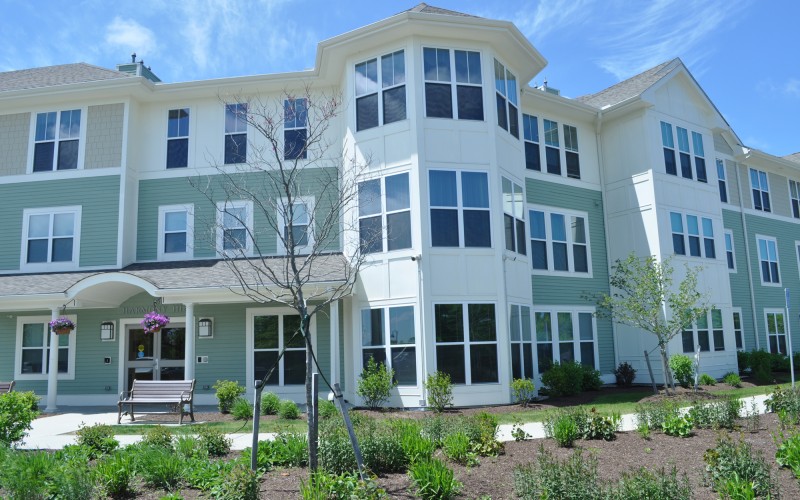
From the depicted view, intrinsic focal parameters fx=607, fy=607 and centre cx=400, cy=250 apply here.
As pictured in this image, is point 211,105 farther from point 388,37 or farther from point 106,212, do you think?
point 388,37

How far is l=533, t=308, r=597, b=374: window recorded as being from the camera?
17.5 metres

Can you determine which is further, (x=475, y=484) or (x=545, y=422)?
(x=545, y=422)

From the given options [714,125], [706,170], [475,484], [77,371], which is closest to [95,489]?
[475,484]

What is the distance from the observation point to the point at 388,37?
1491cm

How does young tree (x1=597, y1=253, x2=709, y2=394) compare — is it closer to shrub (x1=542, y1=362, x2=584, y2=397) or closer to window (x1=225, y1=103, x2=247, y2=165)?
shrub (x1=542, y1=362, x2=584, y2=397)

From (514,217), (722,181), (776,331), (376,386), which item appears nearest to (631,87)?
(722,181)

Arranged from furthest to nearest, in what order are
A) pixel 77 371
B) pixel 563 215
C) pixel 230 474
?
pixel 563 215
pixel 77 371
pixel 230 474

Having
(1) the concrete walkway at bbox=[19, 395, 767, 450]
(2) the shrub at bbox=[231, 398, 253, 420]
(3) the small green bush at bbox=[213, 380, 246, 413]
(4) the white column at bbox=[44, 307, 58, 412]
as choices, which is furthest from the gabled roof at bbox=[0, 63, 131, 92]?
(2) the shrub at bbox=[231, 398, 253, 420]

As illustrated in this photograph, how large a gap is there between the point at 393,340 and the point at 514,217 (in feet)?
15.1

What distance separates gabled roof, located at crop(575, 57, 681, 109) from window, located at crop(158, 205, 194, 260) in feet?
44.6

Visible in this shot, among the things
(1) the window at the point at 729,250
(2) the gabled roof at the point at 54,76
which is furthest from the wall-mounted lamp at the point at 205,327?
(1) the window at the point at 729,250

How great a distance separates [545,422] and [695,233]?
1347cm

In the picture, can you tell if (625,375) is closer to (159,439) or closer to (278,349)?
(278,349)

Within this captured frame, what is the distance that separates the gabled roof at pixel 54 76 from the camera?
17812 millimetres
